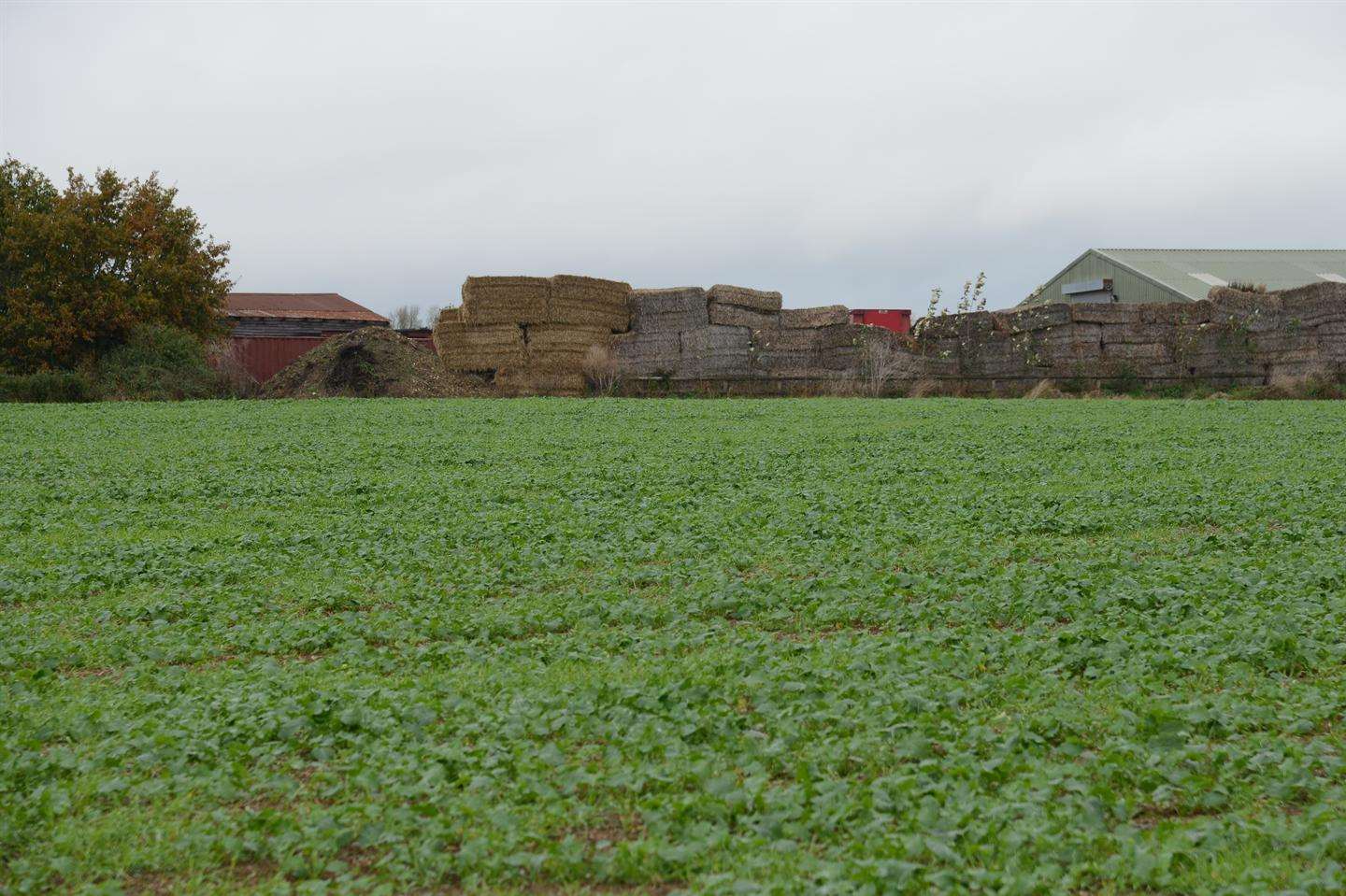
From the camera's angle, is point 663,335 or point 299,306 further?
point 299,306

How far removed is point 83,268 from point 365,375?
335 inches

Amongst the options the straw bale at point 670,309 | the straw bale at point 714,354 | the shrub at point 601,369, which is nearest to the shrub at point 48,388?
the shrub at point 601,369

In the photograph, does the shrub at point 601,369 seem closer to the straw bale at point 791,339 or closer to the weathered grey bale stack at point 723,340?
the weathered grey bale stack at point 723,340

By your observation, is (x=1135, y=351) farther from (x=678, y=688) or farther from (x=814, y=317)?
(x=678, y=688)

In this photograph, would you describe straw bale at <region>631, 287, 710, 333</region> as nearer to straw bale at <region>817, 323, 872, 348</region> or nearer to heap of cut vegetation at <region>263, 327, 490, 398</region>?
straw bale at <region>817, 323, 872, 348</region>

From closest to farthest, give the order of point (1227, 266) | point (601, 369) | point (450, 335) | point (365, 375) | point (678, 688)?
1. point (678, 688)
2. point (365, 375)
3. point (601, 369)
4. point (450, 335)
5. point (1227, 266)

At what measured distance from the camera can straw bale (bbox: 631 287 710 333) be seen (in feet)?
99.9

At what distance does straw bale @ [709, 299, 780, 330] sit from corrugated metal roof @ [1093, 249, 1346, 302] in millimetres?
17450

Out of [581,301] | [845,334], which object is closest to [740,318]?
[845,334]

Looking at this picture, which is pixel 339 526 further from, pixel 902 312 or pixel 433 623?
pixel 902 312

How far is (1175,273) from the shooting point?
43688mm

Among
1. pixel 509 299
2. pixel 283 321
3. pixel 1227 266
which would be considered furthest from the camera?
pixel 283 321

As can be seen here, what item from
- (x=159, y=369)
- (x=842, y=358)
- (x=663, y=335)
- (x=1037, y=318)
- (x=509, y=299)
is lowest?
(x=159, y=369)

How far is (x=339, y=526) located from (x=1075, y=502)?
7174 mm
